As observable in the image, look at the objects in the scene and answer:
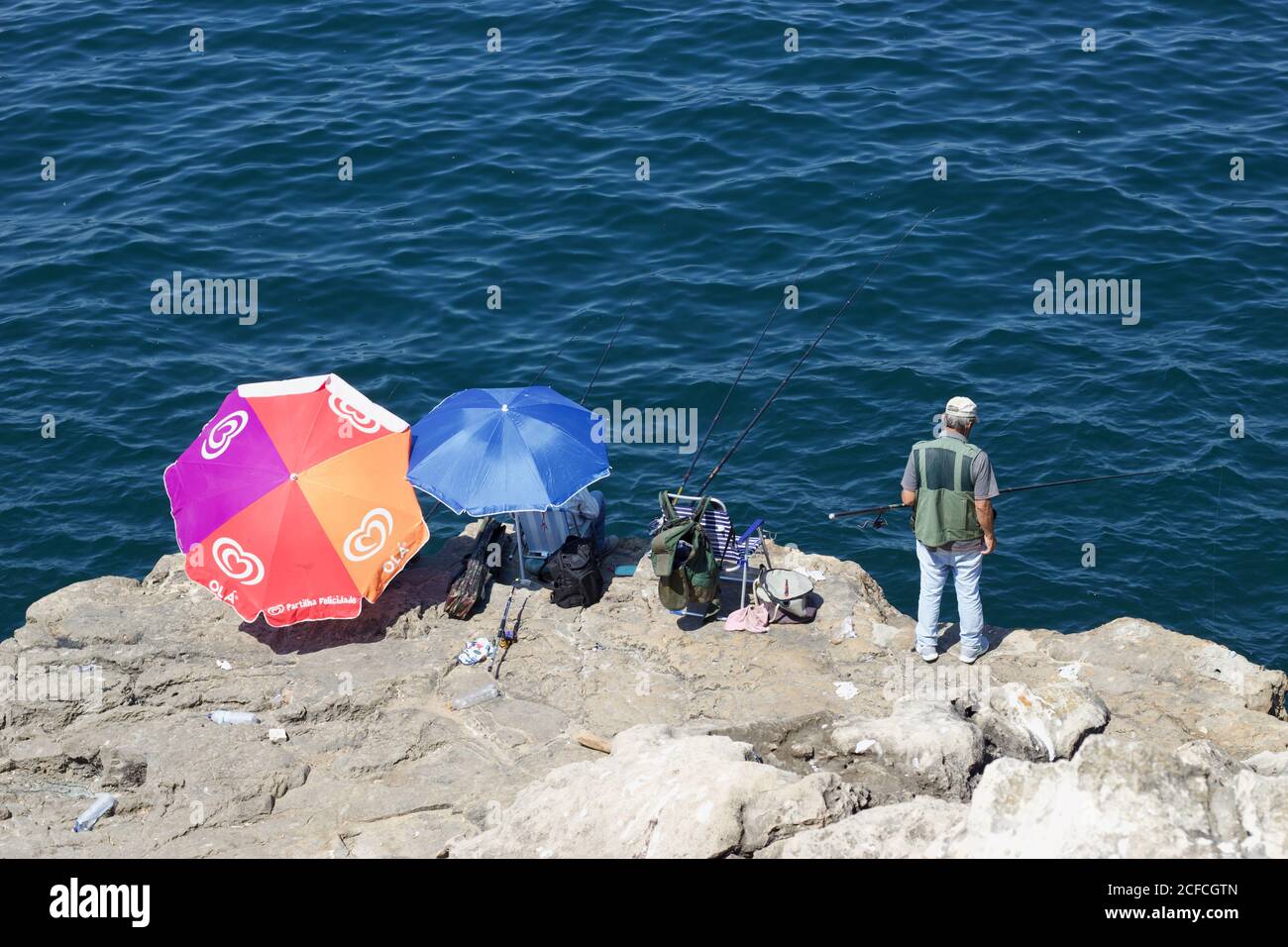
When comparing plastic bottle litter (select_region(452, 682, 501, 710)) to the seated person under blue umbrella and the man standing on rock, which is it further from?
the man standing on rock

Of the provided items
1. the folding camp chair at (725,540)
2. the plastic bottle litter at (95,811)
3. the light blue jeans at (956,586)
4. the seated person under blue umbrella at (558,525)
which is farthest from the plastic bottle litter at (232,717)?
the light blue jeans at (956,586)

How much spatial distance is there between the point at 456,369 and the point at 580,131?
6.11 meters

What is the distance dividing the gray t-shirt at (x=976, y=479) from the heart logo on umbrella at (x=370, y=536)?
399 centimetres

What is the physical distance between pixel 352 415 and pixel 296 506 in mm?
1007

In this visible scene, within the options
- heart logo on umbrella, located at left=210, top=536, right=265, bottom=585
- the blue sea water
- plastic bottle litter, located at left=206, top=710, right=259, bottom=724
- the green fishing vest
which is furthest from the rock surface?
heart logo on umbrella, located at left=210, top=536, right=265, bottom=585

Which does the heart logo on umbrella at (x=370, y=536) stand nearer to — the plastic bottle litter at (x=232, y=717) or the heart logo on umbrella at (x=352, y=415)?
the heart logo on umbrella at (x=352, y=415)

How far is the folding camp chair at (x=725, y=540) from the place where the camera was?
11.2 metres

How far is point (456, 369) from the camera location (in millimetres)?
17672

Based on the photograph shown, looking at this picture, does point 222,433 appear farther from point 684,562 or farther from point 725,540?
point 725,540

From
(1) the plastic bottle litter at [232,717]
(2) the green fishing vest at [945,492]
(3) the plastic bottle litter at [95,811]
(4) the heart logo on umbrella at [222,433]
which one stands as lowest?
(3) the plastic bottle litter at [95,811]

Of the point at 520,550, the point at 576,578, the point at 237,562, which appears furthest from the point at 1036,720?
the point at 237,562

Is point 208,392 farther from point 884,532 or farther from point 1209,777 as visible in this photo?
point 1209,777

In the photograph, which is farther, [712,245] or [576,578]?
[712,245]

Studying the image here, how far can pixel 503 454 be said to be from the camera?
36.4 ft
